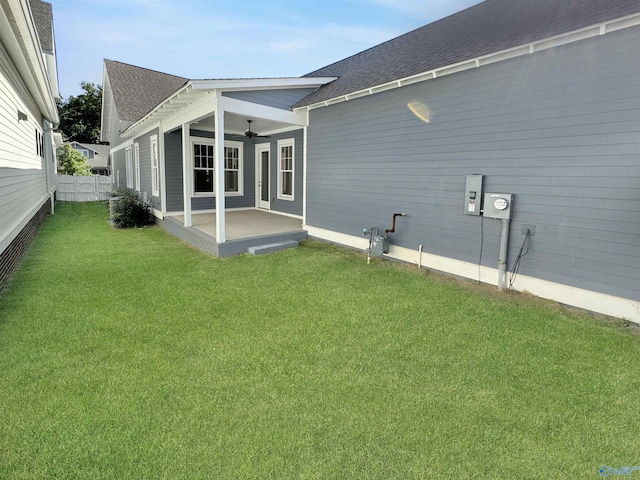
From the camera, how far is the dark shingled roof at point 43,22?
9705 mm

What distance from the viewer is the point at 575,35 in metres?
3.90

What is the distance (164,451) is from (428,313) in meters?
3.01

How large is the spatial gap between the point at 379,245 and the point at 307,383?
150 inches

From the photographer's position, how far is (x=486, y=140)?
479 cm

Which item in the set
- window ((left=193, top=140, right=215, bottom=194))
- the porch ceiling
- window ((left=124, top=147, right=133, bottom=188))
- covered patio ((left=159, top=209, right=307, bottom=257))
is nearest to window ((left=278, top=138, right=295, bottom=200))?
the porch ceiling

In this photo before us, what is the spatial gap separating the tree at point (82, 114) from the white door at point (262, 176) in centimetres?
4126

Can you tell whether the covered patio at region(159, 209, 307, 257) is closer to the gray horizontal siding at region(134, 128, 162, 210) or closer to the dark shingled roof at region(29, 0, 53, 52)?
the gray horizontal siding at region(134, 128, 162, 210)

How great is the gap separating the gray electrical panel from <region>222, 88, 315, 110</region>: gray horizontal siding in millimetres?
4360

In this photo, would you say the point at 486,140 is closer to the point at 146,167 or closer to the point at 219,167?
the point at 219,167

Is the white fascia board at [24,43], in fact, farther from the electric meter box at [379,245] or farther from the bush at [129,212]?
the electric meter box at [379,245]

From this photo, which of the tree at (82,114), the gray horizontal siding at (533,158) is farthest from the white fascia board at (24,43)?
the tree at (82,114)

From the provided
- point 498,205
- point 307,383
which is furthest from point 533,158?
point 307,383

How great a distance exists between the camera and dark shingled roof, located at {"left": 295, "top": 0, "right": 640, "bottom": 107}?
165 inches

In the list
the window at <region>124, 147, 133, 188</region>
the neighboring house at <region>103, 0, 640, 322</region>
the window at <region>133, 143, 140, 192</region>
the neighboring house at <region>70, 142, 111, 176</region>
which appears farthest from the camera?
the neighboring house at <region>70, 142, 111, 176</region>
